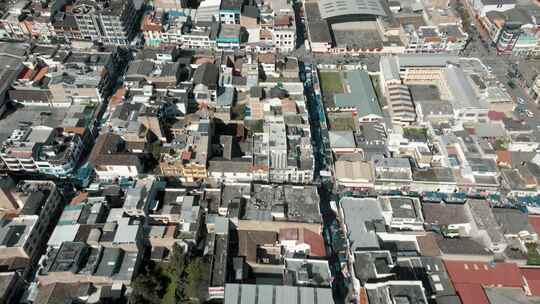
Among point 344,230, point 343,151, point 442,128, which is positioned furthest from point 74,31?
point 442,128

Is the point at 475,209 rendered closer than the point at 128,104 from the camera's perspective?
Yes

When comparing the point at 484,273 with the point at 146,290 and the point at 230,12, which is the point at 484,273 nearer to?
the point at 146,290

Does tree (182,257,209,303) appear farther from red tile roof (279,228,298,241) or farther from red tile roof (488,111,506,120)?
red tile roof (488,111,506,120)

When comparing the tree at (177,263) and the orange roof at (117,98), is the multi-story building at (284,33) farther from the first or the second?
the tree at (177,263)

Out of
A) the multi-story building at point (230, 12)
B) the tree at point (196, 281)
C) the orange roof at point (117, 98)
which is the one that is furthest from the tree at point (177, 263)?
the multi-story building at point (230, 12)

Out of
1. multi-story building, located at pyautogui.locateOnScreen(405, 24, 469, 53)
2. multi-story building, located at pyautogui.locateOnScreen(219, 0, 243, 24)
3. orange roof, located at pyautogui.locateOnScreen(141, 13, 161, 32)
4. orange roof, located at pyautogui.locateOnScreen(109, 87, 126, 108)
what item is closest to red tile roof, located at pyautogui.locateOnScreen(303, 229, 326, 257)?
orange roof, located at pyautogui.locateOnScreen(109, 87, 126, 108)

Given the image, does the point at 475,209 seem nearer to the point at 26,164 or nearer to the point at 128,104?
the point at 128,104
